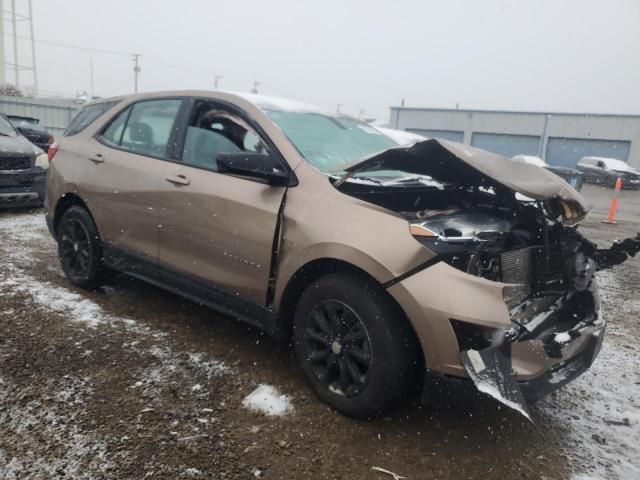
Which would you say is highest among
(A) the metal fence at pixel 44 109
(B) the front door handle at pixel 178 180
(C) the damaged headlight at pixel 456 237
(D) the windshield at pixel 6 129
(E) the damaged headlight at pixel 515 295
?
(A) the metal fence at pixel 44 109

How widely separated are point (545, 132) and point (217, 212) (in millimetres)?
36771

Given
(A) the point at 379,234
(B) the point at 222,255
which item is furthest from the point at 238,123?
(A) the point at 379,234

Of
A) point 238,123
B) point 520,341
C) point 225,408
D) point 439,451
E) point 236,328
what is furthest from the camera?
point 236,328

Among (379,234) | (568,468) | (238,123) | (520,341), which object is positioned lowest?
(568,468)

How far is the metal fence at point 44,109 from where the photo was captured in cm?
1712

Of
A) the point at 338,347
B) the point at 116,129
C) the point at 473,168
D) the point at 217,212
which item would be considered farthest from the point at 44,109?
the point at 473,168

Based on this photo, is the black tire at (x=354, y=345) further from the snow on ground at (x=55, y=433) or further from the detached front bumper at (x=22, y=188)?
the detached front bumper at (x=22, y=188)

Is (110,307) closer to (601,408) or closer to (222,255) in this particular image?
(222,255)

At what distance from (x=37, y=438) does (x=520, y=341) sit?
219 cm

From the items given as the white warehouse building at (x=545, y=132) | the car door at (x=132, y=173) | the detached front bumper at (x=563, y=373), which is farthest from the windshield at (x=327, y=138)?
the white warehouse building at (x=545, y=132)

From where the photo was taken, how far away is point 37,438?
2.23m

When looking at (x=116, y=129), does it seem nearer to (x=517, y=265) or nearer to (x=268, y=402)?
(x=268, y=402)

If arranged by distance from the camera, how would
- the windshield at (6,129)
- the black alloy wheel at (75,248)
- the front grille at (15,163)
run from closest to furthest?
the black alloy wheel at (75,248) < the front grille at (15,163) < the windshield at (6,129)

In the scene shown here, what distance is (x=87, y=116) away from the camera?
4.23m
